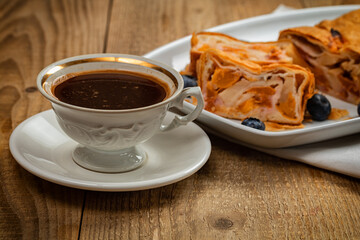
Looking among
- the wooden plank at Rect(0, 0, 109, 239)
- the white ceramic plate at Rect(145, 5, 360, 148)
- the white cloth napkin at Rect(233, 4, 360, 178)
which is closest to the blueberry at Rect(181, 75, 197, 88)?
the white ceramic plate at Rect(145, 5, 360, 148)

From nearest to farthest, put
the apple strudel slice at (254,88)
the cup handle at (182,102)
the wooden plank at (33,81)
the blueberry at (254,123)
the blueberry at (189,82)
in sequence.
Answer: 1. the wooden plank at (33,81)
2. the cup handle at (182,102)
3. the blueberry at (254,123)
4. the apple strudel slice at (254,88)
5. the blueberry at (189,82)

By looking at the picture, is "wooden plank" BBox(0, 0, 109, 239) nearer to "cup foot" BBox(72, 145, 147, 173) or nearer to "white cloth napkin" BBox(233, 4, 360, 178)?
"cup foot" BBox(72, 145, 147, 173)

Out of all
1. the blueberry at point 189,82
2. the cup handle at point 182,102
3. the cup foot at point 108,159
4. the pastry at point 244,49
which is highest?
the cup handle at point 182,102

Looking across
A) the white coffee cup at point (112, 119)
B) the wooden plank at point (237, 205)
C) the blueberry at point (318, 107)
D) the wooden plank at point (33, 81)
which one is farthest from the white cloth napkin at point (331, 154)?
the wooden plank at point (33, 81)

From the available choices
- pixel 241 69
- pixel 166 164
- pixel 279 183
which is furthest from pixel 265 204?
pixel 241 69

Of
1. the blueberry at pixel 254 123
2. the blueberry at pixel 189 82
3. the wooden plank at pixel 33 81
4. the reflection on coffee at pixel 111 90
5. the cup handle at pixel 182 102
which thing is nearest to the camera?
the wooden plank at pixel 33 81

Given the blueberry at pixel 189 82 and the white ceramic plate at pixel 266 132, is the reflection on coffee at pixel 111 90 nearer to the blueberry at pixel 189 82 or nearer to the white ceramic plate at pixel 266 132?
the white ceramic plate at pixel 266 132

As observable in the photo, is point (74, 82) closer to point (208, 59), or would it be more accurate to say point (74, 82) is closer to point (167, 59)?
point (208, 59)
